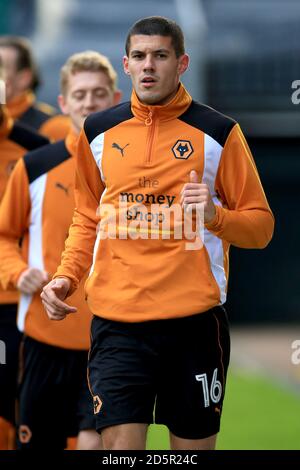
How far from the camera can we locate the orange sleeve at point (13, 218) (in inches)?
232

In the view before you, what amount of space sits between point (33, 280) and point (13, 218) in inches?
16.4

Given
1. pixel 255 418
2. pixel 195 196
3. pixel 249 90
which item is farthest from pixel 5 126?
pixel 249 90

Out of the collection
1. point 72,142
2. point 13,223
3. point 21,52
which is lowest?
point 13,223

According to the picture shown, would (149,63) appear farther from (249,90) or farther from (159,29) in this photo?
(249,90)

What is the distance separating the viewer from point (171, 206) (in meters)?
4.64

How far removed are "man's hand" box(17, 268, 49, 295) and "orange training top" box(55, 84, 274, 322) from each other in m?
0.90

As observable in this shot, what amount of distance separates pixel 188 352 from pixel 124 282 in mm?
395

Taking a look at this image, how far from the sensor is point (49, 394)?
19.8ft

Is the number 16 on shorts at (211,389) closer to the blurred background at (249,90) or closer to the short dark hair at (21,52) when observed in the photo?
the short dark hair at (21,52)

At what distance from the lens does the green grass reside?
8691 mm

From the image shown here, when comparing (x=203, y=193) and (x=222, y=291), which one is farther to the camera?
(x=222, y=291)

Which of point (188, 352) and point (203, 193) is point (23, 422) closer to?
point (188, 352)

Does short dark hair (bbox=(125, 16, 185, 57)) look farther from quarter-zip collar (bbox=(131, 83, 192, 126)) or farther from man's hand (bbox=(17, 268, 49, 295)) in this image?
man's hand (bbox=(17, 268, 49, 295))
